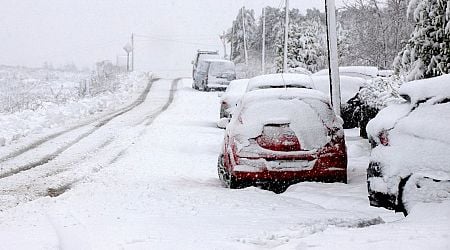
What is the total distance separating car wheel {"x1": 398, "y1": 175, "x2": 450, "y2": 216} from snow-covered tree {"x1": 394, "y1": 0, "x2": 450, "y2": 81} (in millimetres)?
6265

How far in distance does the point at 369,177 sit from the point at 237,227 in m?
1.76

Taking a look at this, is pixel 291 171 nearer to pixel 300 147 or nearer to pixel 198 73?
pixel 300 147

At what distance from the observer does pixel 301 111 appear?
808 centimetres

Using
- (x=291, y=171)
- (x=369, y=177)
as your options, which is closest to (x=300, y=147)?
(x=291, y=171)

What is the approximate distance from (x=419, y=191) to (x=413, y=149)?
15.6 inches

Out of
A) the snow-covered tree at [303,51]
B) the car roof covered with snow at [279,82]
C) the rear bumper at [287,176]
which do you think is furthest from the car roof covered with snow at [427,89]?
the snow-covered tree at [303,51]

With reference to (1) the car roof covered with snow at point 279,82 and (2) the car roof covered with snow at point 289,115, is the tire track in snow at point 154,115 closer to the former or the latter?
(1) the car roof covered with snow at point 279,82

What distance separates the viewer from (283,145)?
7734 mm

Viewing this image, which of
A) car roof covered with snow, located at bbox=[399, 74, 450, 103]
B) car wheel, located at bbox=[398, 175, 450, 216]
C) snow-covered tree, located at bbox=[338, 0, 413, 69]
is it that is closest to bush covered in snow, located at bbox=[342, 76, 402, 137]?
car roof covered with snow, located at bbox=[399, 74, 450, 103]

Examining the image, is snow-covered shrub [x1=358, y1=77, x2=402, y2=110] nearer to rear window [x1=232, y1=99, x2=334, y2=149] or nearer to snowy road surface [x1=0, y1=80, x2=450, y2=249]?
snowy road surface [x1=0, y1=80, x2=450, y2=249]

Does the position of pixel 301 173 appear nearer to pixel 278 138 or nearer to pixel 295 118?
pixel 278 138

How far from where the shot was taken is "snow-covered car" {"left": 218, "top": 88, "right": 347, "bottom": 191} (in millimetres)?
7734

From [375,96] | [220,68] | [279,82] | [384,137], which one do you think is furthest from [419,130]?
[220,68]

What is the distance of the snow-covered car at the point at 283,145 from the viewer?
773cm
